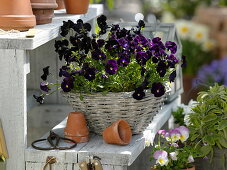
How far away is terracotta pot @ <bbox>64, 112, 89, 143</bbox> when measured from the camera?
314 cm

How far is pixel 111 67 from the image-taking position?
9.87 feet

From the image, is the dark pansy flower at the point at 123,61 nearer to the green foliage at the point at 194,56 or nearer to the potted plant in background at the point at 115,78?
the potted plant in background at the point at 115,78

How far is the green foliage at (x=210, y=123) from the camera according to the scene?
3.36 m

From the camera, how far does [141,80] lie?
317 cm

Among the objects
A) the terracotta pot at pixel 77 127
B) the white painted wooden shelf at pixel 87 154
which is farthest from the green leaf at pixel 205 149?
the terracotta pot at pixel 77 127

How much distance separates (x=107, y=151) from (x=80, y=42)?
0.53 m

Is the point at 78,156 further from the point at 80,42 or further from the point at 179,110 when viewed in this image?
the point at 179,110

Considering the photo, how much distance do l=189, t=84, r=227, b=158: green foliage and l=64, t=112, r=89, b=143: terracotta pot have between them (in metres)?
0.59

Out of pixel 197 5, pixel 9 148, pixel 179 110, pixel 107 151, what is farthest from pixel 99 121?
pixel 197 5

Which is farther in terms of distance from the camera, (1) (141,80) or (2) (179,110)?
(2) (179,110)

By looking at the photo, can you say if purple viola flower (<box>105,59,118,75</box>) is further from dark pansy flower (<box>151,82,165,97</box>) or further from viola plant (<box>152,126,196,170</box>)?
viola plant (<box>152,126,196,170</box>)

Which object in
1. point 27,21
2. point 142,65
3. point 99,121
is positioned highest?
point 27,21

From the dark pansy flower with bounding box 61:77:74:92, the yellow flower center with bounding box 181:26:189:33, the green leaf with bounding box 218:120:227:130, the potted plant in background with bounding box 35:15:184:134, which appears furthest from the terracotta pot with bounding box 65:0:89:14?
the yellow flower center with bounding box 181:26:189:33

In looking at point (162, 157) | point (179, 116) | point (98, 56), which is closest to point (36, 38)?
point (98, 56)
